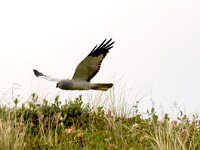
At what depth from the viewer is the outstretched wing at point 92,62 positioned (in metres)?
9.40

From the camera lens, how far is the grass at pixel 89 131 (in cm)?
827

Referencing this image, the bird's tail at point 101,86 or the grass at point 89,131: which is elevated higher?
the bird's tail at point 101,86

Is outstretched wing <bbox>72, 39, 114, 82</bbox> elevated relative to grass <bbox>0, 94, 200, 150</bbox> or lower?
elevated

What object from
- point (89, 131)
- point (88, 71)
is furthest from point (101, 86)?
point (89, 131)

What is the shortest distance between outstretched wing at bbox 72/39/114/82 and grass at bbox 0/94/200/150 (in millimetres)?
776

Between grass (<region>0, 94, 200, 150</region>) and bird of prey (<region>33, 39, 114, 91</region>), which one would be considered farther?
bird of prey (<region>33, 39, 114, 91</region>)

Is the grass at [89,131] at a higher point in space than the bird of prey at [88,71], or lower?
lower

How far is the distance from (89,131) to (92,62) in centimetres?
197

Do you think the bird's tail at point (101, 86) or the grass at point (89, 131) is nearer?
the grass at point (89, 131)

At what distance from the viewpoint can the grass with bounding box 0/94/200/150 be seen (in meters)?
8.27

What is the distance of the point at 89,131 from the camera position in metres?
10.9

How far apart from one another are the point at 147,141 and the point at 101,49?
5.59ft

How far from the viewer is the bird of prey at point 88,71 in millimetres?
9406

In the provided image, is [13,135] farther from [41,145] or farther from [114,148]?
[114,148]
